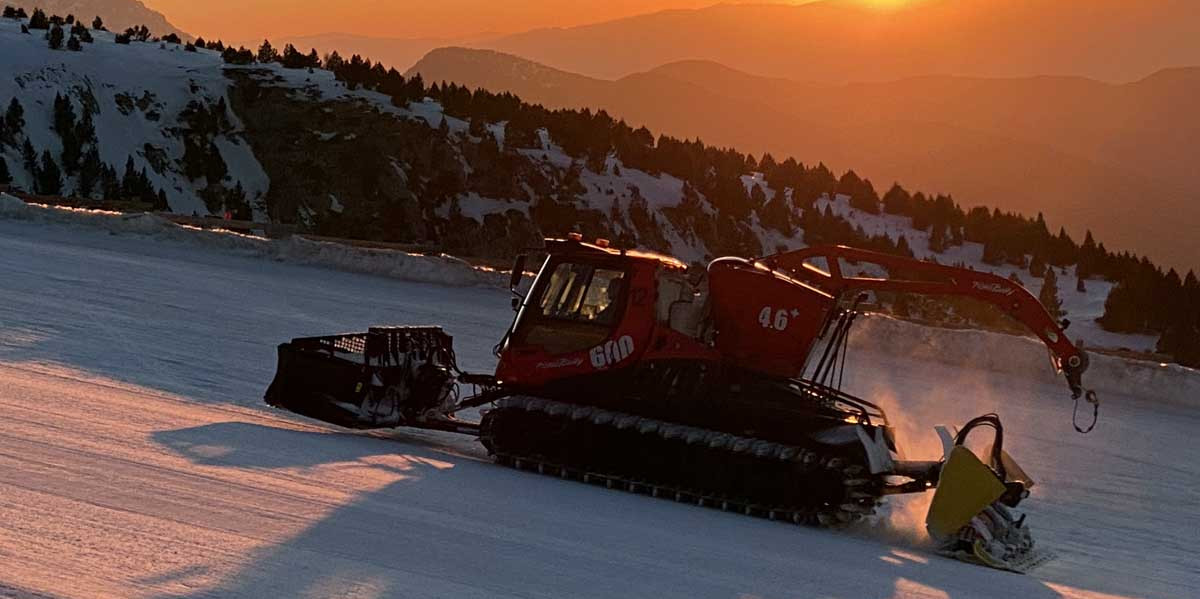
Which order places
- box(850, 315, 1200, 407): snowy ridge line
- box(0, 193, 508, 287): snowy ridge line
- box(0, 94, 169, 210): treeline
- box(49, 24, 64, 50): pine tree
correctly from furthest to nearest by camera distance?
box(49, 24, 64, 50): pine tree
box(0, 94, 169, 210): treeline
box(0, 193, 508, 287): snowy ridge line
box(850, 315, 1200, 407): snowy ridge line

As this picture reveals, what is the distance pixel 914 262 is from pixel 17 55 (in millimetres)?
56005

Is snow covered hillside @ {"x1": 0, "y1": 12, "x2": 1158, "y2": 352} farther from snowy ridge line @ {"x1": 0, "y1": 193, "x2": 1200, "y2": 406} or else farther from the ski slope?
the ski slope

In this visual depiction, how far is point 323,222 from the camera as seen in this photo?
1897 inches

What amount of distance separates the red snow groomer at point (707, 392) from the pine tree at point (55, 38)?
5451cm

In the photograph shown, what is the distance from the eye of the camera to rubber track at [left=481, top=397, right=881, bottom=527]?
36.4ft

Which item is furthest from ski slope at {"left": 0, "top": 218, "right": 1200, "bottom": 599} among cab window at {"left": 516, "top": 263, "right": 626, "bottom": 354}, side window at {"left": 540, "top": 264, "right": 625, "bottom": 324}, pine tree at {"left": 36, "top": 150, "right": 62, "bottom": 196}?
pine tree at {"left": 36, "top": 150, "right": 62, "bottom": 196}

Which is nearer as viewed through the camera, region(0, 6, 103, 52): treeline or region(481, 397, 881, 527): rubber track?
region(481, 397, 881, 527): rubber track

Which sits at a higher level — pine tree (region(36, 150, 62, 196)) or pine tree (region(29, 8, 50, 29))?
pine tree (region(29, 8, 50, 29))

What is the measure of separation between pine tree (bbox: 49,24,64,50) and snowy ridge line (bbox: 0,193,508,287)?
32223 millimetres

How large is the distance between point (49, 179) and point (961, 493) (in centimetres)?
4372

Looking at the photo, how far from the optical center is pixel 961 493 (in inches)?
411

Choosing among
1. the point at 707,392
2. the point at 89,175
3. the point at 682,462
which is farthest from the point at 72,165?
the point at 682,462

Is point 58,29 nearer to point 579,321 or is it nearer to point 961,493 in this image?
point 579,321

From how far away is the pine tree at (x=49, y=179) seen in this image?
1866 inches
